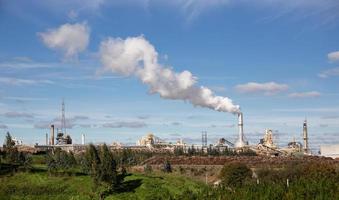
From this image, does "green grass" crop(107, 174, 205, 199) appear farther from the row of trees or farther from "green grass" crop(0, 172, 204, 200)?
the row of trees

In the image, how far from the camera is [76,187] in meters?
68.1

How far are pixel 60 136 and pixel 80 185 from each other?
83222 mm

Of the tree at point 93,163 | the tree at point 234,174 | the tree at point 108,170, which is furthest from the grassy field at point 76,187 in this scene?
the tree at point 234,174

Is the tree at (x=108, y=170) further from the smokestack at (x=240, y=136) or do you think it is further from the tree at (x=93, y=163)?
the smokestack at (x=240, y=136)

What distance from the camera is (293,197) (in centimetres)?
4003

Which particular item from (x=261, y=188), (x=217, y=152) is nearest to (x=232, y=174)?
(x=261, y=188)

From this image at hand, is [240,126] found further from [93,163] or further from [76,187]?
[93,163]

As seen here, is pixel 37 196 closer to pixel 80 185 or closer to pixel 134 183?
pixel 80 185

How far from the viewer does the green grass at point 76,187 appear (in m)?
64.1

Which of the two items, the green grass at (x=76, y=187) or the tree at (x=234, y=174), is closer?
the green grass at (x=76, y=187)

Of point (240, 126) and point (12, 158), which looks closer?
point (12, 158)

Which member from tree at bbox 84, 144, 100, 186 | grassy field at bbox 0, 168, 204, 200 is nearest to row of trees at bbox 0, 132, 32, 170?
grassy field at bbox 0, 168, 204, 200

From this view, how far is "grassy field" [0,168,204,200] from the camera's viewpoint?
6419 centimetres

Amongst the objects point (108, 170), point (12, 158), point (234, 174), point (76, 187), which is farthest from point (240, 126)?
point (108, 170)
